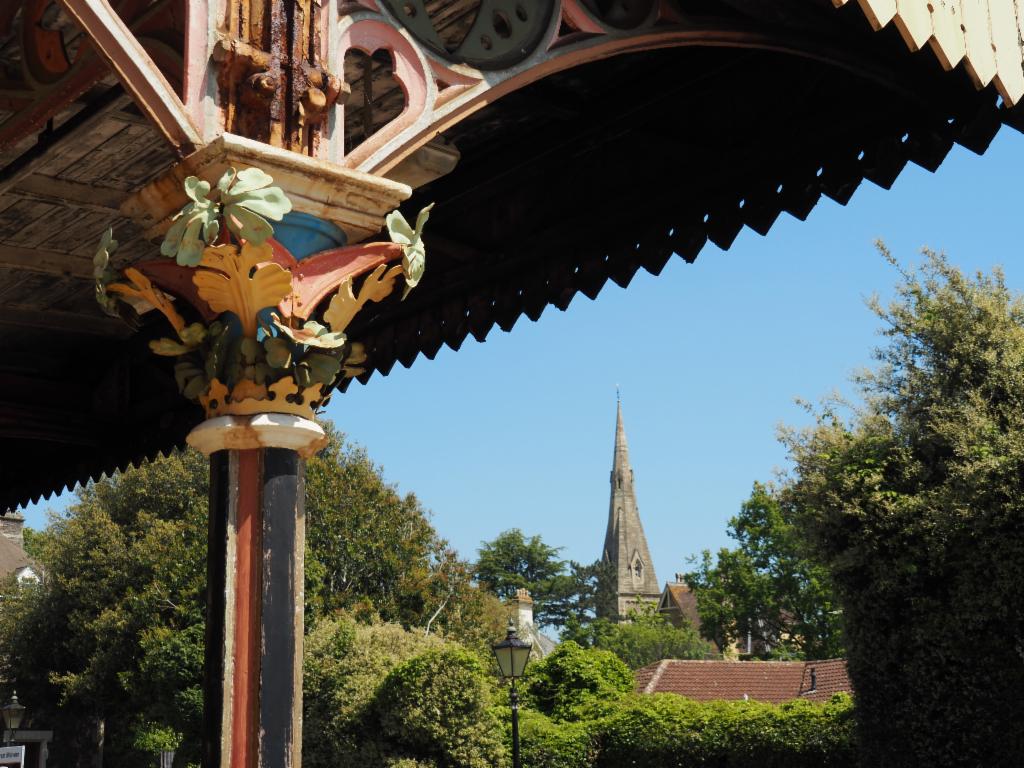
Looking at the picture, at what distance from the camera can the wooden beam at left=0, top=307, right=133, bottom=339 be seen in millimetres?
8625

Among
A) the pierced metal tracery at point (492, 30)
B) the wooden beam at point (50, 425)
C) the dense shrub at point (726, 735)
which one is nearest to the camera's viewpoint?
the pierced metal tracery at point (492, 30)

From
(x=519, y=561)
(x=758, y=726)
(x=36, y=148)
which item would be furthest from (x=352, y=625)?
(x=519, y=561)

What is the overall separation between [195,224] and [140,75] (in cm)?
45

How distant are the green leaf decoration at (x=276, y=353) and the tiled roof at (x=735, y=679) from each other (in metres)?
38.3

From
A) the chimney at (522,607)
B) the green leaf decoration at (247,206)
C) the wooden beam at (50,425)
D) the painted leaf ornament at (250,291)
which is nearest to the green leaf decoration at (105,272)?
the painted leaf ornament at (250,291)

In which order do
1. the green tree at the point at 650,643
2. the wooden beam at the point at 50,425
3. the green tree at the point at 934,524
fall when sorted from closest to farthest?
the wooden beam at the point at 50,425 → the green tree at the point at 934,524 → the green tree at the point at 650,643

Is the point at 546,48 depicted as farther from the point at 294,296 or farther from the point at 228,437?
the point at 228,437

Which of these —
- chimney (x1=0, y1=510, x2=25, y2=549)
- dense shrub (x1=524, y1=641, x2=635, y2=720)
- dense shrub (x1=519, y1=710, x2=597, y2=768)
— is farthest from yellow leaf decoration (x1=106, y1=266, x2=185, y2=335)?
chimney (x1=0, y1=510, x2=25, y2=549)

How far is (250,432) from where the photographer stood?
11.9ft

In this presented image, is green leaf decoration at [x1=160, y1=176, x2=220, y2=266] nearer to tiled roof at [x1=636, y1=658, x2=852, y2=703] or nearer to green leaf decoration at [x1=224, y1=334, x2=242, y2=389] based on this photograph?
green leaf decoration at [x1=224, y1=334, x2=242, y2=389]

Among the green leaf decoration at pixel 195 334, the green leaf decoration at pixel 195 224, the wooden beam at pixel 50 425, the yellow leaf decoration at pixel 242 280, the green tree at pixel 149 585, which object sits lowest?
the green leaf decoration at pixel 195 334

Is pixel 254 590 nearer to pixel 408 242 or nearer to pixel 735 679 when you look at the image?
pixel 408 242

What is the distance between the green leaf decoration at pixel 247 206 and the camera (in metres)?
3.51

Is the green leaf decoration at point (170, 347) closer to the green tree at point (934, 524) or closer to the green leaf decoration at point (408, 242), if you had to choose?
the green leaf decoration at point (408, 242)
